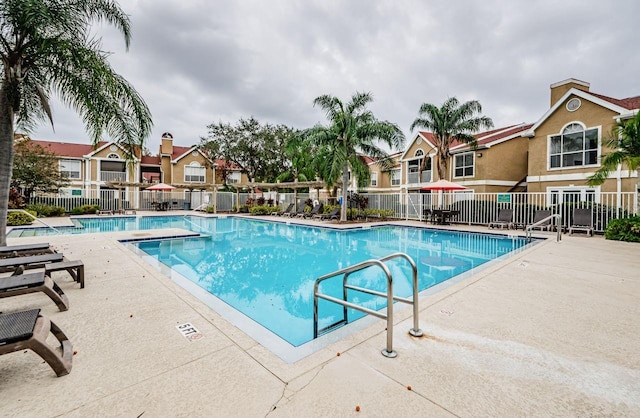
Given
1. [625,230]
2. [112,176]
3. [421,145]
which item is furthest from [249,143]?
[625,230]

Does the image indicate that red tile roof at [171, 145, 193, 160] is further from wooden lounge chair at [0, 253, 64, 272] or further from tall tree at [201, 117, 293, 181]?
wooden lounge chair at [0, 253, 64, 272]

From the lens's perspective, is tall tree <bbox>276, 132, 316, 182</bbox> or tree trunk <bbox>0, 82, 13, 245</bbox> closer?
tree trunk <bbox>0, 82, 13, 245</bbox>

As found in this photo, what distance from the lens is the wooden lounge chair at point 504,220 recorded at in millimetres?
15166

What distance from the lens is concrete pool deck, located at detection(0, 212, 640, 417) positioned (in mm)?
2141

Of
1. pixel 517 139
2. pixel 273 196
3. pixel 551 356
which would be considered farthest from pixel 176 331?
pixel 273 196

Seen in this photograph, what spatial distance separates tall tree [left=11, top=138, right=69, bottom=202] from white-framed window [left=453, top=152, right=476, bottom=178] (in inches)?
1205

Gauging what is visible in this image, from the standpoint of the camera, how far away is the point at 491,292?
15.9 feet

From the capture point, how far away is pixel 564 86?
62.6 feet

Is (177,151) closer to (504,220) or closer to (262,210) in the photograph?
(262,210)

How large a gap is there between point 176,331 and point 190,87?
19.8 m

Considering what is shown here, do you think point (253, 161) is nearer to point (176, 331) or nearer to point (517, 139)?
point (517, 139)

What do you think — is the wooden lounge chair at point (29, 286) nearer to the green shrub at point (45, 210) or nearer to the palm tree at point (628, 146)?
the palm tree at point (628, 146)

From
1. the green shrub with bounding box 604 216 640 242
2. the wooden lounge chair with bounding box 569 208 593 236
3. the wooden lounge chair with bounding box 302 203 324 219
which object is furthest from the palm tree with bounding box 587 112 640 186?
the wooden lounge chair with bounding box 302 203 324 219

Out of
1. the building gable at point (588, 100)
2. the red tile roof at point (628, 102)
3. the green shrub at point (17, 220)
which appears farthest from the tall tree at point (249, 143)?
the red tile roof at point (628, 102)
